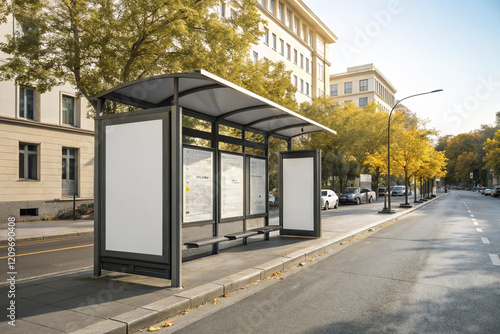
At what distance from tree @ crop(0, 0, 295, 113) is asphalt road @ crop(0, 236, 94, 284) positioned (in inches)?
241

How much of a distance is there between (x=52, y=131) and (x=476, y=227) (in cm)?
2040

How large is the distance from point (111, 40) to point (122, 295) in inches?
456

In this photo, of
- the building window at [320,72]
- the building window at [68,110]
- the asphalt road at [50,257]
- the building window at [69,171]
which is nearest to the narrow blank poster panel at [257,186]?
the asphalt road at [50,257]

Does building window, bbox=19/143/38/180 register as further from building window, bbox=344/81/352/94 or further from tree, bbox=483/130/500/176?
building window, bbox=344/81/352/94

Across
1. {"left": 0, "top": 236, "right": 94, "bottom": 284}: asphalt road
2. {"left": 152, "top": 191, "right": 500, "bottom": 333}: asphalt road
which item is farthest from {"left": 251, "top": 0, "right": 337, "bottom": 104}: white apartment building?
{"left": 152, "top": 191, "right": 500, "bottom": 333}: asphalt road

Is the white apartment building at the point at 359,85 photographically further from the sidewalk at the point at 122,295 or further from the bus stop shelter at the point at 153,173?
the sidewalk at the point at 122,295

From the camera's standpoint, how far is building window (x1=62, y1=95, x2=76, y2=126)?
20.9 metres

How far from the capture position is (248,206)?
9.62 meters

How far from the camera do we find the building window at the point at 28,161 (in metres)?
18.7

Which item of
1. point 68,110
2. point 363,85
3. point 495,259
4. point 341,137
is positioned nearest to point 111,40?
point 68,110

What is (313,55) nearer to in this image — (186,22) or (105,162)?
(186,22)

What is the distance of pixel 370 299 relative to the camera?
17.9 ft

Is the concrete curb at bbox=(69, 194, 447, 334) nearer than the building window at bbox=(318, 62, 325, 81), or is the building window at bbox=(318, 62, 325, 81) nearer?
the concrete curb at bbox=(69, 194, 447, 334)

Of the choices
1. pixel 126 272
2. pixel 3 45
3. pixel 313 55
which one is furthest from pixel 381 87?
pixel 126 272
